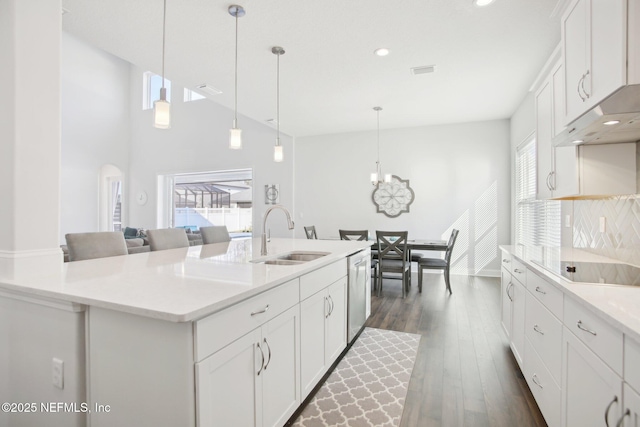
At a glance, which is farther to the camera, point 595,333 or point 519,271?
point 519,271

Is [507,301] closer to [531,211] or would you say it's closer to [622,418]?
[622,418]

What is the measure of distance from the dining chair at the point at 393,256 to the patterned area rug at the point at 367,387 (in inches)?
58.6

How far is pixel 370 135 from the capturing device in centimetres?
638

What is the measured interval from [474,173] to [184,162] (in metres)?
6.69

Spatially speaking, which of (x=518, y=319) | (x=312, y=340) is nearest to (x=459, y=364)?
(x=518, y=319)

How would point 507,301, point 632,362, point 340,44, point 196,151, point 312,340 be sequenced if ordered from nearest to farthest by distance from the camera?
1. point 632,362
2. point 312,340
3. point 507,301
4. point 340,44
5. point 196,151

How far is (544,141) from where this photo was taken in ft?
9.21

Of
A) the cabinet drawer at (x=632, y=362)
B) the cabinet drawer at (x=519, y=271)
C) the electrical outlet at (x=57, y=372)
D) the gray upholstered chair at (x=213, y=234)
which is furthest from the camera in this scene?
the gray upholstered chair at (x=213, y=234)

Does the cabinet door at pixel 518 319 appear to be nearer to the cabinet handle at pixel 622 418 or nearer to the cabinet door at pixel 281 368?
the cabinet handle at pixel 622 418

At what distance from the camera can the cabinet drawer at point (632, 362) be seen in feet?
2.80

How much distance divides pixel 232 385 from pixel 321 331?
905 mm

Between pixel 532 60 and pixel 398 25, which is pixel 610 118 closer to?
pixel 398 25

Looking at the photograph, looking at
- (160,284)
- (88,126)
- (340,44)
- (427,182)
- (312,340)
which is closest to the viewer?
(160,284)

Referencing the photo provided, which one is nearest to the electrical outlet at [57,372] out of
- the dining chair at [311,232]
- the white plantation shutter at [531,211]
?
the white plantation shutter at [531,211]
